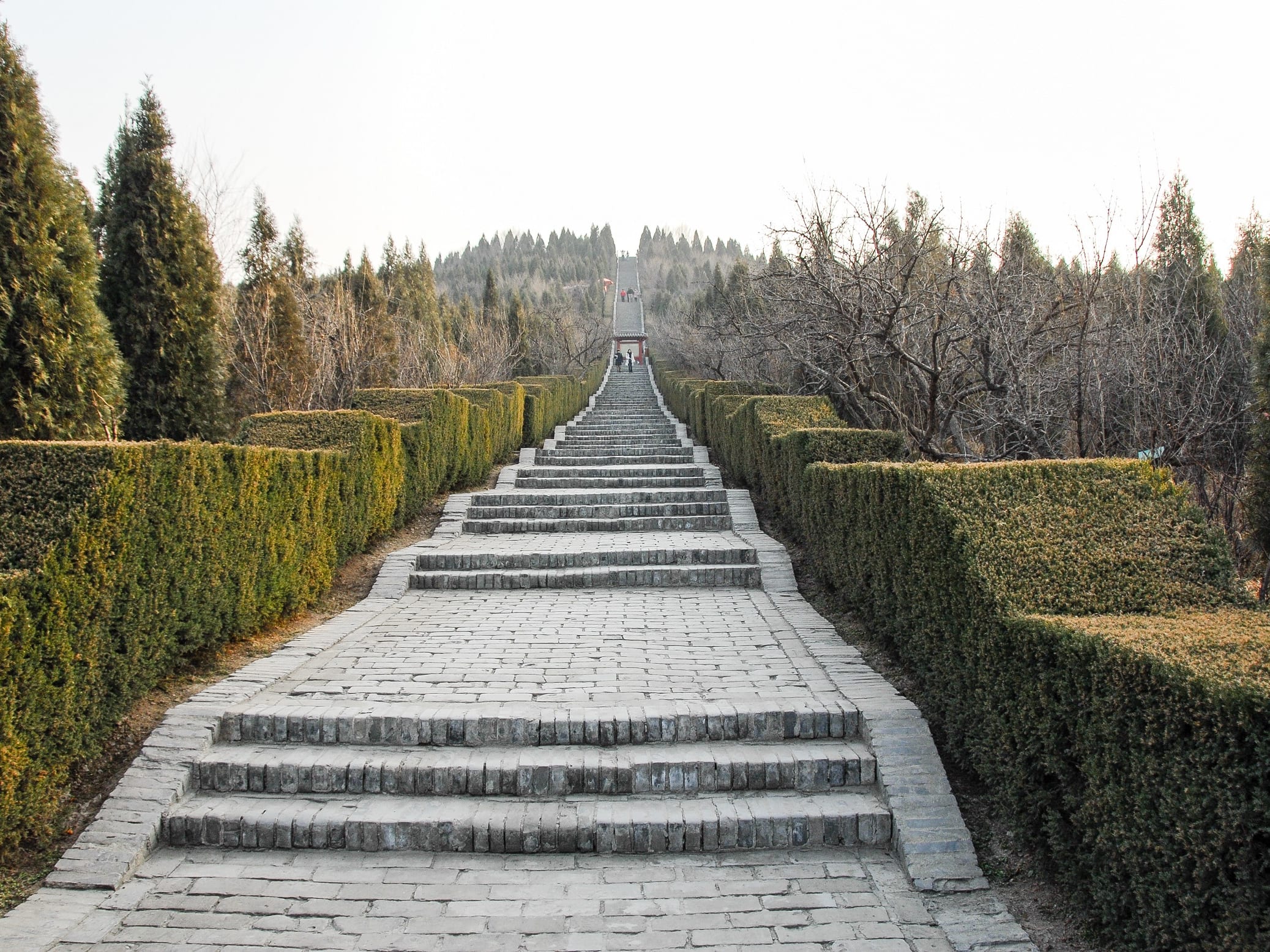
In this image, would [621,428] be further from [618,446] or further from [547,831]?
[547,831]

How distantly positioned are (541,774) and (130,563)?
270 cm

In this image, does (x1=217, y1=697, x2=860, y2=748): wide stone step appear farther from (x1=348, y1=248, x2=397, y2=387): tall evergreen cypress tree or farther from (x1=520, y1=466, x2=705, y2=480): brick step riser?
(x1=348, y1=248, x2=397, y2=387): tall evergreen cypress tree

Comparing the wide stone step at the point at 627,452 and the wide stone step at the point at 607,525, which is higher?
the wide stone step at the point at 627,452

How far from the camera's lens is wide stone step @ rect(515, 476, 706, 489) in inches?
543

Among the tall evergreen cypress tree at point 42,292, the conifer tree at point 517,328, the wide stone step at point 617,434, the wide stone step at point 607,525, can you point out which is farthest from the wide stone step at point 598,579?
the conifer tree at point 517,328

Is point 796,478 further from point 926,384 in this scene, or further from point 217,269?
point 217,269

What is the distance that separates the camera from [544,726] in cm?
497

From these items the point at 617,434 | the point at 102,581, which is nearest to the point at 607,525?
the point at 102,581

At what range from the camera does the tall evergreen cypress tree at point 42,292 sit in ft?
22.1

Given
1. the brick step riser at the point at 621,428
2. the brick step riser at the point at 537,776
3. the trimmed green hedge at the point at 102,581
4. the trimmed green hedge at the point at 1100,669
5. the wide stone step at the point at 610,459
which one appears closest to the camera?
the trimmed green hedge at the point at 1100,669

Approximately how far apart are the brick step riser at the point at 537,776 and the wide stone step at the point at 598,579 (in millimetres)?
4164

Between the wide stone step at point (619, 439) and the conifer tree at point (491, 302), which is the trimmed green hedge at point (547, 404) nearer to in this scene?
the wide stone step at point (619, 439)

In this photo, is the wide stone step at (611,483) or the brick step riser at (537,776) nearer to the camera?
the brick step riser at (537,776)

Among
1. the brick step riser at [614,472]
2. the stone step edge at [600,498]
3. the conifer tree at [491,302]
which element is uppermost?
the conifer tree at [491,302]
